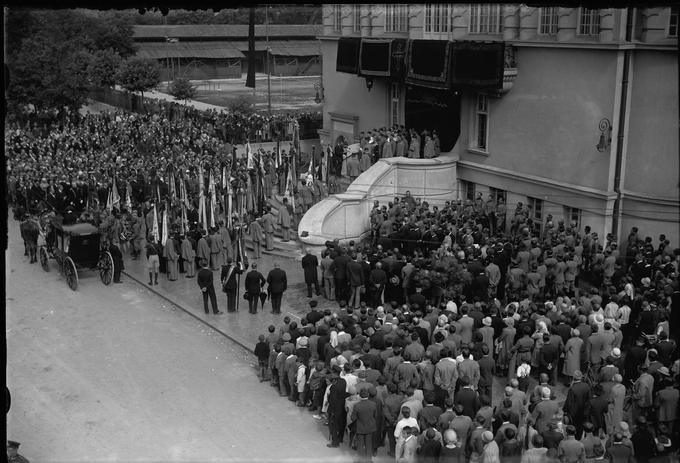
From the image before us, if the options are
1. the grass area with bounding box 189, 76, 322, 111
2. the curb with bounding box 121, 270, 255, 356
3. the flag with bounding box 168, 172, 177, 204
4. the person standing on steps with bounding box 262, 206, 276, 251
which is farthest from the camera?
the grass area with bounding box 189, 76, 322, 111

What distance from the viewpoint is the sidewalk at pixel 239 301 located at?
1819 centimetres

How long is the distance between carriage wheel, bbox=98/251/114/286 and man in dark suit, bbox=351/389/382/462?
11068mm

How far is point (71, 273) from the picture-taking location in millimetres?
20797

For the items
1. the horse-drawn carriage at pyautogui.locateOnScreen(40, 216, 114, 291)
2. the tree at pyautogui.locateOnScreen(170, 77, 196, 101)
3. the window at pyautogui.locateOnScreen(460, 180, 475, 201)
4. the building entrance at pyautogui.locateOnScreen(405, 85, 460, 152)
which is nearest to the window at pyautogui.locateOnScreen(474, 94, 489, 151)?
the building entrance at pyautogui.locateOnScreen(405, 85, 460, 152)

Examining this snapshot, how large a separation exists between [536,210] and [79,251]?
43.3 feet

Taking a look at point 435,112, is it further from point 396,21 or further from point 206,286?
point 206,286

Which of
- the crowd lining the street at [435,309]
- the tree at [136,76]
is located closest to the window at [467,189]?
the crowd lining the street at [435,309]

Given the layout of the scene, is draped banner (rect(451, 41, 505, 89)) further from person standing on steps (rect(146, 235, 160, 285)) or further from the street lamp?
person standing on steps (rect(146, 235, 160, 285))

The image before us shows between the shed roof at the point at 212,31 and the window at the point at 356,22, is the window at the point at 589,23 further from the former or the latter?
the shed roof at the point at 212,31

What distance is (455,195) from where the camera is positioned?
27.7m

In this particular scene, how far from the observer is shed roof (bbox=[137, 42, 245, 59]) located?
64.6m

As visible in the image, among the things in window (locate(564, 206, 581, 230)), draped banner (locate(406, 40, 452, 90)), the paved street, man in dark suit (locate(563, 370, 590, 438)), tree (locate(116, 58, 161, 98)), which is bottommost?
the paved street

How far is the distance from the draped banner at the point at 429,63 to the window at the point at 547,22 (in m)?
2.90

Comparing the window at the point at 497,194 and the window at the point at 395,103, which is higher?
the window at the point at 395,103
